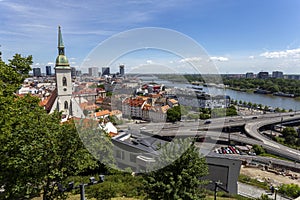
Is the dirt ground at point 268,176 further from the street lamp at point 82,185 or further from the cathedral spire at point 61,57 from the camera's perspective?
the cathedral spire at point 61,57

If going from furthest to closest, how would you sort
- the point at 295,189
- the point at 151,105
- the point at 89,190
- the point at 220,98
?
the point at 220,98
the point at 295,189
the point at 151,105
the point at 89,190

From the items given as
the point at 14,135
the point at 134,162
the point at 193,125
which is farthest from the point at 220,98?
the point at 14,135

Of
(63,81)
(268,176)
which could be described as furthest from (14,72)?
(268,176)

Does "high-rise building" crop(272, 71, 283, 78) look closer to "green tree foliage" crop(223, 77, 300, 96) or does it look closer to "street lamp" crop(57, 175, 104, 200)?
"green tree foliage" crop(223, 77, 300, 96)

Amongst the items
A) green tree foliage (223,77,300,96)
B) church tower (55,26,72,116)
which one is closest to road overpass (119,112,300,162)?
church tower (55,26,72,116)

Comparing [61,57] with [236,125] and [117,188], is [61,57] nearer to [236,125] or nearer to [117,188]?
[117,188]

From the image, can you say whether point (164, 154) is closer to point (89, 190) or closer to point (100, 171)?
point (89, 190)
